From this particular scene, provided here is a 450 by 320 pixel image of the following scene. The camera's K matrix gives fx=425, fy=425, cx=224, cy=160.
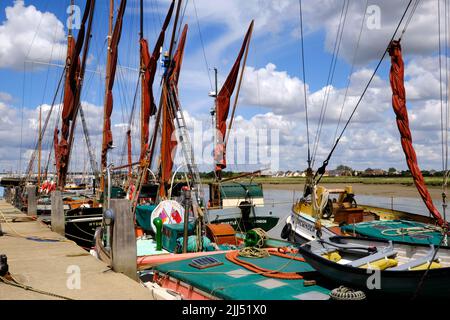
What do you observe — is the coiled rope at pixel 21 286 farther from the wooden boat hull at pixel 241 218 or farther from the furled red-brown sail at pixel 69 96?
the furled red-brown sail at pixel 69 96

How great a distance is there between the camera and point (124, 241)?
389 inches

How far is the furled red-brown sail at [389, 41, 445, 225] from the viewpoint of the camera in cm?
1161

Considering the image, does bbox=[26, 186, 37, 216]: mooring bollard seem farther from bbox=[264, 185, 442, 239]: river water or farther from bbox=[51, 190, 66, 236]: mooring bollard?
bbox=[264, 185, 442, 239]: river water

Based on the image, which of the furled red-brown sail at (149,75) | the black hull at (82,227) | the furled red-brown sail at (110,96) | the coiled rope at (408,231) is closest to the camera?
the coiled rope at (408,231)

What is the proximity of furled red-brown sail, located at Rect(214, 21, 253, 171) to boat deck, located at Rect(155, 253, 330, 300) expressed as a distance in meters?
13.3

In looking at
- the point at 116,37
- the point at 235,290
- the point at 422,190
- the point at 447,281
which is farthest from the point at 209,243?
the point at 116,37

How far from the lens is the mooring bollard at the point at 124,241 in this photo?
32.3ft

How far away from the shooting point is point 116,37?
2709 centimetres

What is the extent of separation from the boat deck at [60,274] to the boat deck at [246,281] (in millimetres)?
1025

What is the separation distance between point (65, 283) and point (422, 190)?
9.35 meters

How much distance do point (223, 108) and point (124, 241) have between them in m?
16.1

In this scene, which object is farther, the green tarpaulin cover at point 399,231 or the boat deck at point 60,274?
the green tarpaulin cover at point 399,231

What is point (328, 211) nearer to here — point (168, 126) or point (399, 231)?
point (399, 231)

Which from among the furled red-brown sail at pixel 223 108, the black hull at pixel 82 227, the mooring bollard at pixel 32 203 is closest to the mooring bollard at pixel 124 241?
the black hull at pixel 82 227
